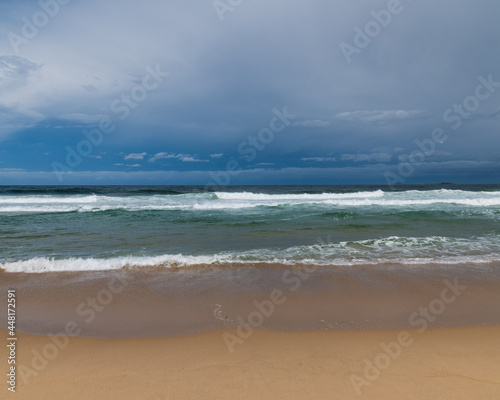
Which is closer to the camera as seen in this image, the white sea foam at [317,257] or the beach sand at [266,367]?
the beach sand at [266,367]

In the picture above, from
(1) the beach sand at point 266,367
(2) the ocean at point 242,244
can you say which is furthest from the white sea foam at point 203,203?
(1) the beach sand at point 266,367

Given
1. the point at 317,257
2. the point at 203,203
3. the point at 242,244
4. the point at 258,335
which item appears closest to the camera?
the point at 258,335

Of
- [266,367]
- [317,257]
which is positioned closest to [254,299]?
[266,367]

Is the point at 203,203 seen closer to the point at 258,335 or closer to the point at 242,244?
the point at 242,244

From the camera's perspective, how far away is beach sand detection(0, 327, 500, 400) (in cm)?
Answer: 260

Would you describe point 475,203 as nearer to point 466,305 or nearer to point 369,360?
point 466,305

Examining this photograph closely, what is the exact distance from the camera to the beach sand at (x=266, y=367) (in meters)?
2.60

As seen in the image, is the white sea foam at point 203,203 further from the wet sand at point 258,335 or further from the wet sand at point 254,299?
the wet sand at point 258,335

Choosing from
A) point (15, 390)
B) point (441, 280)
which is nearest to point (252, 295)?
point (15, 390)

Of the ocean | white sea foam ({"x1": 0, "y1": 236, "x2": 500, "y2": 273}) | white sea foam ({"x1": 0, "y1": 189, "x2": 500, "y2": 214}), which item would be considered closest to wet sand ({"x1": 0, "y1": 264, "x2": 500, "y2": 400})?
white sea foam ({"x1": 0, "y1": 236, "x2": 500, "y2": 273})

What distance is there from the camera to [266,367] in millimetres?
2951

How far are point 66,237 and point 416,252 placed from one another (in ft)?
36.4

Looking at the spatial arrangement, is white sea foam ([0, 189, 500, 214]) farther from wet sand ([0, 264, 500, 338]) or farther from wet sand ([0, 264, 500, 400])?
wet sand ([0, 264, 500, 400])

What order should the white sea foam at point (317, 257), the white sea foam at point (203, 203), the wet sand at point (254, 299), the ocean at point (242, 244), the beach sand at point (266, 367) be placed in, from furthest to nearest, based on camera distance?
the white sea foam at point (203, 203), the ocean at point (242, 244), the white sea foam at point (317, 257), the wet sand at point (254, 299), the beach sand at point (266, 367)
